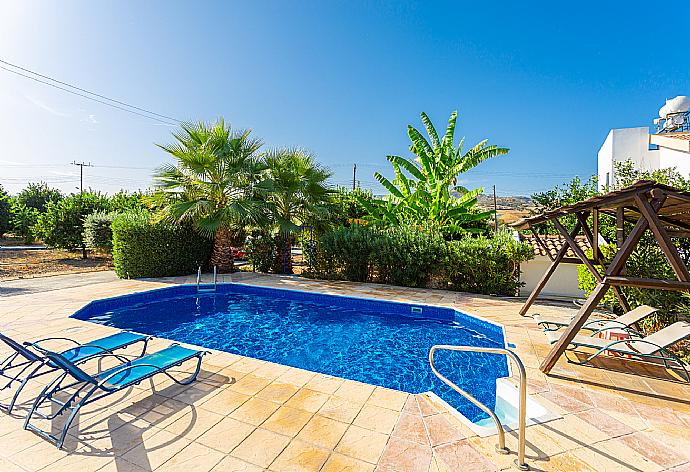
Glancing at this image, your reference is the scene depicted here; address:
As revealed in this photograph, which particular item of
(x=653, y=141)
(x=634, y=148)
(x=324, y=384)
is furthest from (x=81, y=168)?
(x=653, y=141)

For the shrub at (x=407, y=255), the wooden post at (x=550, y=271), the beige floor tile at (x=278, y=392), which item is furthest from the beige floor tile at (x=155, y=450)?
the shrub at (x=407, y=255)

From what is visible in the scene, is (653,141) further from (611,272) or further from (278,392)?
(278,392)

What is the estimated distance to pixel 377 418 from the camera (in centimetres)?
372

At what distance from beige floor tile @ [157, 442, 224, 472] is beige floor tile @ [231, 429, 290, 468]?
179 mm

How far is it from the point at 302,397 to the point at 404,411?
1.24 metres

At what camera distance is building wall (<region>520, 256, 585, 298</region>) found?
36.0 ft

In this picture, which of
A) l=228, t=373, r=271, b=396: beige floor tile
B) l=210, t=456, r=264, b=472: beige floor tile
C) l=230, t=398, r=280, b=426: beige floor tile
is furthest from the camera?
l=228, t=373, r=271, b=396: beige floor tile

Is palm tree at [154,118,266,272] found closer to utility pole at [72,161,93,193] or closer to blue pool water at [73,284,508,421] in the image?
blue pool water at [73,284,508,421]

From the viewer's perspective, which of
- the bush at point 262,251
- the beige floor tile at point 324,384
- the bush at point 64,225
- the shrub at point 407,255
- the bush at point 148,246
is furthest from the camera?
the bush at point 64,225

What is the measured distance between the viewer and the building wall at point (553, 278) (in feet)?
36.0

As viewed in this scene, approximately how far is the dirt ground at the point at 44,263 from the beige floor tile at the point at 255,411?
46.6 feet

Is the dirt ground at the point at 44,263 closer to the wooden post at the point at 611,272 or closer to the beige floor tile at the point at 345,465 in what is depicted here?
the beige floor tile at the point at 345,465

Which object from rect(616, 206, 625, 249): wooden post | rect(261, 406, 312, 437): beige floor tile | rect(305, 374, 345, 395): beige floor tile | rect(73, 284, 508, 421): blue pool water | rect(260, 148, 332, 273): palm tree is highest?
rect(260, 148, 332, 273): palm tree

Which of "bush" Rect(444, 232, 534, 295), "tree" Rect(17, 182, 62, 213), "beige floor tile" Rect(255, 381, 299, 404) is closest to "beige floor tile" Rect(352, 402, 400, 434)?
"beige floor tile" Rect(255, 381, 299, 404)
